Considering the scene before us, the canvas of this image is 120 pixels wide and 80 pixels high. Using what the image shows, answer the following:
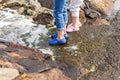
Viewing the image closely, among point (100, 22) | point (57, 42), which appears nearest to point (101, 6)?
point (100, 22)

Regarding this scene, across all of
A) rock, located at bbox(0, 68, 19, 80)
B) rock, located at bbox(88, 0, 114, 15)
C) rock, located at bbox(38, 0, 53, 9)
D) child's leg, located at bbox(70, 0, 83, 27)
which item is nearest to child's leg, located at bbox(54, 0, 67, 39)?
child's leg, located at bbox(70, 0, 83, 27)

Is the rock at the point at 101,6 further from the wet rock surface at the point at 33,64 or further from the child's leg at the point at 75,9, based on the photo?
the wet rock surface at the point at 33,64

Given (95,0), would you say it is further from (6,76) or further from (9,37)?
(6,76)

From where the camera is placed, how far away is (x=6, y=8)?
602 centimetres

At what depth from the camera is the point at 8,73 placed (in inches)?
124

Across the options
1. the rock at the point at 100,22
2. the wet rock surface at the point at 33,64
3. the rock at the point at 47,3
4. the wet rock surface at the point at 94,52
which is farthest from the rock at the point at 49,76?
the rock at the point at 47,3

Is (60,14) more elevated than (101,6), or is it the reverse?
(60,14)

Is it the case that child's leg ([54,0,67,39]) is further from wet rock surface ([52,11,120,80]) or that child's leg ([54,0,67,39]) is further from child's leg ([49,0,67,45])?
wet rock surface ([52,11,120,80])

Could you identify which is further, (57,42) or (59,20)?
(57,42)

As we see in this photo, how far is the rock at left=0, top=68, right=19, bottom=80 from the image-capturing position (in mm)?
3090

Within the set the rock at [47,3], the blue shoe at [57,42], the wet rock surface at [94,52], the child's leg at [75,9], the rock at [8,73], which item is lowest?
the wet rock surface at [94,52]

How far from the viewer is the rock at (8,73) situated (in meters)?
3.09

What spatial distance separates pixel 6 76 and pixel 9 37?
1614 mm

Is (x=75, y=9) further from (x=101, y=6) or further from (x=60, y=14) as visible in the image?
(x=101, y=6)
